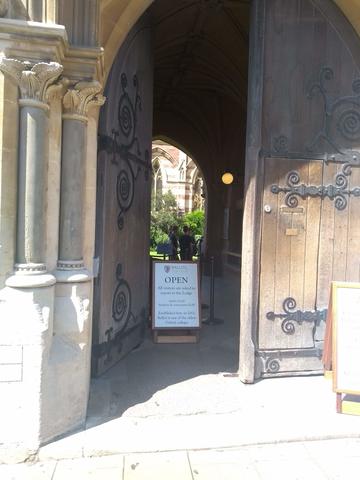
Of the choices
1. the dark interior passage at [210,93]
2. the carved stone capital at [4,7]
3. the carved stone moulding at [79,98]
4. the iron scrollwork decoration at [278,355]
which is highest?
the dark interior passage at [210,93]

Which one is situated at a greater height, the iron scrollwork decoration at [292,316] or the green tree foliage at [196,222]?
the green tree foliage at [196,222]

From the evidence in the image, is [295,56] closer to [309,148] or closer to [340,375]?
[309,148]

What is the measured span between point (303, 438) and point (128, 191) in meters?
2.97

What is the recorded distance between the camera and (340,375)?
349cm

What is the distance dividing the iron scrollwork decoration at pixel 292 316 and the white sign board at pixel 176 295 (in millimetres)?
1483

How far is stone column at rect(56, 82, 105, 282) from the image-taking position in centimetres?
319

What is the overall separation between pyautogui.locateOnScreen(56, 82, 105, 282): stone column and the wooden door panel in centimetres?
187

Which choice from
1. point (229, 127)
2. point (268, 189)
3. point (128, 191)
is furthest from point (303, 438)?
point (229, 127)

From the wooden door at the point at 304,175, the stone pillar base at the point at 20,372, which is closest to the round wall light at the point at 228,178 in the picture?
the wooden door at the point at 304,175

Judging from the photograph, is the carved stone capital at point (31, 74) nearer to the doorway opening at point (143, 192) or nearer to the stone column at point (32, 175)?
the stone column at point (32, 175)

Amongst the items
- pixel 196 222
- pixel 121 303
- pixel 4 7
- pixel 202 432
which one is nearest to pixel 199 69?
pixel 121 303

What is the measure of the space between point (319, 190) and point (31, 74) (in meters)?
2.87

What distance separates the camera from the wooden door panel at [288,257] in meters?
4.18

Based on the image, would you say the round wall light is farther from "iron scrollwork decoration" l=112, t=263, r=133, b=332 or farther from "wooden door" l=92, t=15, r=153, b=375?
"iron scrollwork decoration" l=112, t=263, r=133, b=332
